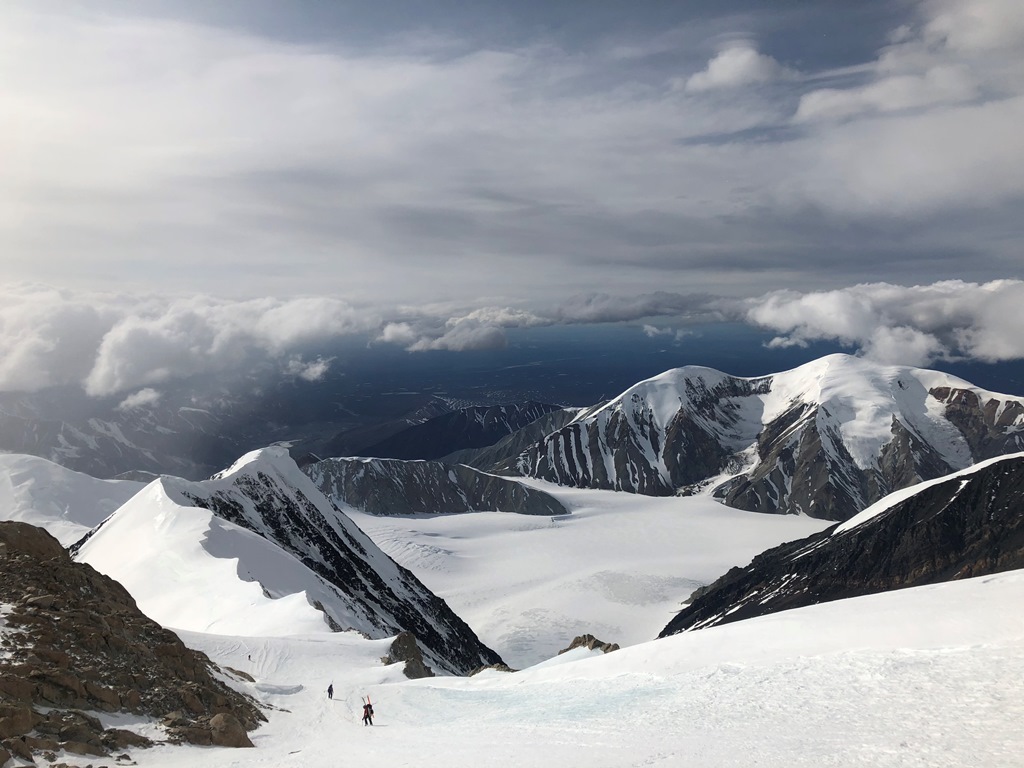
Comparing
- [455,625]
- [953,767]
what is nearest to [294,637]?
[953,767]

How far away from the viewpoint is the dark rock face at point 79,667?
1845 cm


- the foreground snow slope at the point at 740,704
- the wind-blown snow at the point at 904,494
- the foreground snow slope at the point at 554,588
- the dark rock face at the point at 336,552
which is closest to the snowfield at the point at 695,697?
the foreground snow slope at the point at 740,704

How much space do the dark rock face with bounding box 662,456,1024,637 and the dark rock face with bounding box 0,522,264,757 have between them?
9668 centimetres

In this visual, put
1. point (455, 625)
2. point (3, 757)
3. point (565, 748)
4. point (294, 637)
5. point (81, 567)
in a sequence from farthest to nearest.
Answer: point (455, 625) → point (294, 637) → point (81, 567) → point (565, 748) → point (3, 757)

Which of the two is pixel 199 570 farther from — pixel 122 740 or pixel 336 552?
pixel 122 740

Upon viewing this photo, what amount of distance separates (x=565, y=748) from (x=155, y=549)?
2515 inches

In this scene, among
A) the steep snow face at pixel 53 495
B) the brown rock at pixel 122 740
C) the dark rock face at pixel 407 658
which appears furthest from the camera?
the steep snow face at pixel 53 495

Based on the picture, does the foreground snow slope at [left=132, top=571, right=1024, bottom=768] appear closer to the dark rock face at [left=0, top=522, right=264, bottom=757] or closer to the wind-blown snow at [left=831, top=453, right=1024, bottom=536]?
the dark rock face at [left=0, top=522, right=264, bottom=757]

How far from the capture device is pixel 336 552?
9306cm

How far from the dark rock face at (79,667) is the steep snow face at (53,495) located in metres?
130

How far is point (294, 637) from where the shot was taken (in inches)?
1763

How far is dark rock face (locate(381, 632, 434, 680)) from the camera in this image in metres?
41.7

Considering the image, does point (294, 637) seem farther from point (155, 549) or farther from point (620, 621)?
point (620, 621)

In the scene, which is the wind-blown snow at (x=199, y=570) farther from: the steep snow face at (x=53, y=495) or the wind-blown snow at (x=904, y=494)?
the wind-blown snow at (x=904, y=494)
